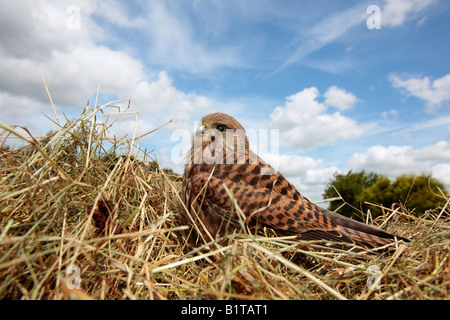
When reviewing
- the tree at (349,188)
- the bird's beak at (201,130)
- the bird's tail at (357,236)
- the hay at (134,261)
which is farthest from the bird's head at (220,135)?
the tree at (349,188)

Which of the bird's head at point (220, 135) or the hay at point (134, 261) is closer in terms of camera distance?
the hay at point (134, 261)

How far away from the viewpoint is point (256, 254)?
160 centimetres

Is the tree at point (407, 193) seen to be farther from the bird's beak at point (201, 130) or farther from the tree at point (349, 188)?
the bird's beak at point (201, 130)

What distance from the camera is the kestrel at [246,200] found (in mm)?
2242

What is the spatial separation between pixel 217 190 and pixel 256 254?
0.79 metres

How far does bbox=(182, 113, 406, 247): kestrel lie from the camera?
2.24 meters

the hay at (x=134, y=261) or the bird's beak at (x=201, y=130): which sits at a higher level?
the bird's beak at (x=201, y=130)

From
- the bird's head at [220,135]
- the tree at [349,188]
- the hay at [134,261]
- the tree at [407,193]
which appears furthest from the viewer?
the tree at [349,188]

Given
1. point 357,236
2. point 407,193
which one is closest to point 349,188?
point 407,193

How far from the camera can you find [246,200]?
230cm

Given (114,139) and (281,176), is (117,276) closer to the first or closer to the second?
(114,139)

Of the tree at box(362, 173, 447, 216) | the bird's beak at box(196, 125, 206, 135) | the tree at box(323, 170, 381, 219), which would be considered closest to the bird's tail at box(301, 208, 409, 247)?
the bird's beak at box(196, 125, 206, 135)
